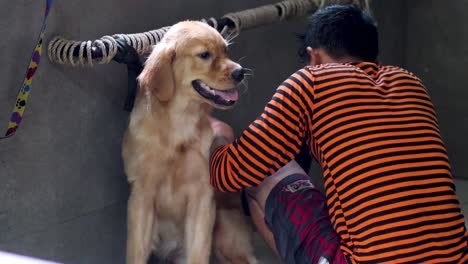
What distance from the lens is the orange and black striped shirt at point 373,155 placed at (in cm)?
197

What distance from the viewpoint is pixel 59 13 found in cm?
224

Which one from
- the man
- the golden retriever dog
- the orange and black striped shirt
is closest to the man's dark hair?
the man

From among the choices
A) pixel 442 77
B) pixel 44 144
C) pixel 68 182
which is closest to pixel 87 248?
pixel 68 182

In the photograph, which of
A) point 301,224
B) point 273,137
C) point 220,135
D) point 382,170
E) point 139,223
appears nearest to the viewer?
point 382,170

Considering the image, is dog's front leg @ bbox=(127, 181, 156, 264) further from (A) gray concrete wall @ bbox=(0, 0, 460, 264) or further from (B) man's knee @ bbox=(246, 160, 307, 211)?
(B) man's knee @ bbox=(246, 160, 307, 211)

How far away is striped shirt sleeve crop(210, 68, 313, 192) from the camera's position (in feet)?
6.86

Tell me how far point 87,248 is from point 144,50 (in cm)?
77

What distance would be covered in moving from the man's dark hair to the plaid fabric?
486 millimetres

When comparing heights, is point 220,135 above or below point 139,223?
above

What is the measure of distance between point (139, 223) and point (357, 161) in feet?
2.91

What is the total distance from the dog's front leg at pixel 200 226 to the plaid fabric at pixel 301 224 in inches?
8.8

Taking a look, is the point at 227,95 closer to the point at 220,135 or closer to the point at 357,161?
the point at 220,135

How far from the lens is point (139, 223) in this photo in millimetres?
2477

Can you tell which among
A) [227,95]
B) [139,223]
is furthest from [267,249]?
[227,95]
